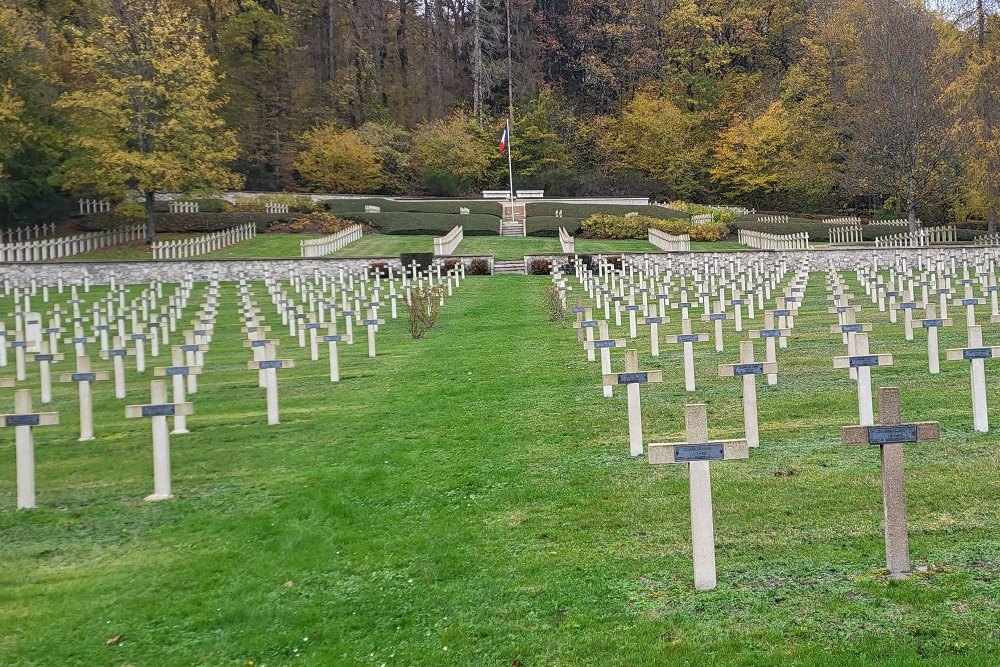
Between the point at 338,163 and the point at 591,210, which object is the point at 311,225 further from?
the point at 591,210

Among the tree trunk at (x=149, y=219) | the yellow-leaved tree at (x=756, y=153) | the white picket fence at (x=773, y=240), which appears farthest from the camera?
the yellow-leaved tree at (x=756, y=153)

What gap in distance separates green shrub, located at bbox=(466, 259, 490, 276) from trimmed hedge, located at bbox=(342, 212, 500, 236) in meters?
14.6

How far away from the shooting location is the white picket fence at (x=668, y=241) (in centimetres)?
4102

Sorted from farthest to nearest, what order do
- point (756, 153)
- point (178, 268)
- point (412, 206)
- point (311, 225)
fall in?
point (756, 153) → point (412, 206) → point (311, 225) → point (178, 268)

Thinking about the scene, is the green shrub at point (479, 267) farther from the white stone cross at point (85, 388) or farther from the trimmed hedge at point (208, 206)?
the white stone cross at point (85, 388)

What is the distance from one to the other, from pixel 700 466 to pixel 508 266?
32.8 meters

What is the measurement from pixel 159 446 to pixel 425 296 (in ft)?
48.7

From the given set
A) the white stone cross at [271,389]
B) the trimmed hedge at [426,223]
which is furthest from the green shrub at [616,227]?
the white stone cross at [271,389]

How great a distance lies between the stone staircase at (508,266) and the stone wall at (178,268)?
418 mm

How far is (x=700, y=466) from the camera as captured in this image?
5.88 m

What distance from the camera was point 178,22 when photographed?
4788 centimetres

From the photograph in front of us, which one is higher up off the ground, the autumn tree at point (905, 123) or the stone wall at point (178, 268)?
the autumn tree at point (905, 123)

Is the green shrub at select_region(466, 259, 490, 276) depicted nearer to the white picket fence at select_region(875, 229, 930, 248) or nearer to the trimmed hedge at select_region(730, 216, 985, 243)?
the trimmed hedge at select_region(730, 216, 985, 243)

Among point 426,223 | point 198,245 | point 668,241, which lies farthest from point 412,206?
point 668,241
